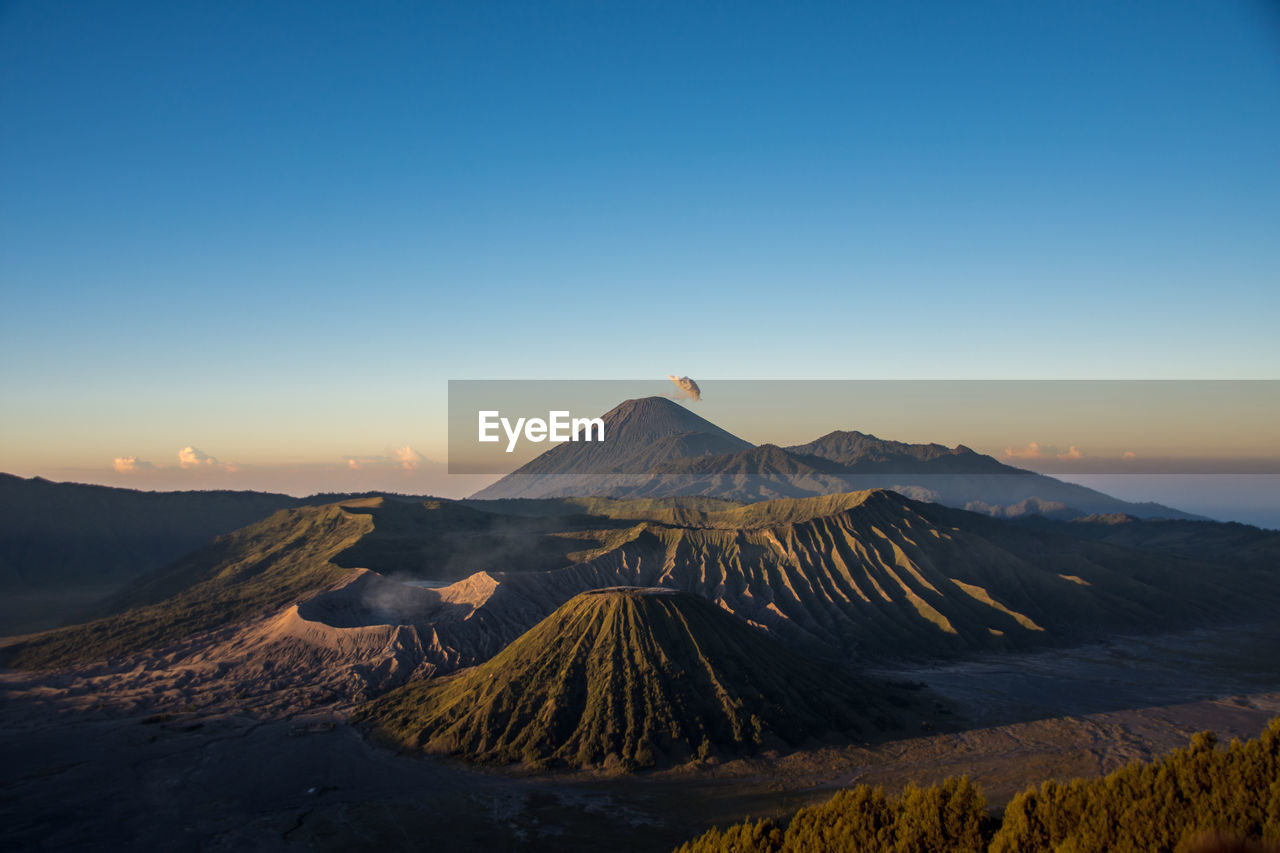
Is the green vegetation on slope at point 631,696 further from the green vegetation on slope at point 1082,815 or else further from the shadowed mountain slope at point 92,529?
the shadowed mountain slope at point 92,529

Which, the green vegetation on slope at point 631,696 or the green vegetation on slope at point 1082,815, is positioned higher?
the green vegetation on slope at point 1082,815

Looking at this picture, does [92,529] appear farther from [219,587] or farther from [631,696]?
[631,696]

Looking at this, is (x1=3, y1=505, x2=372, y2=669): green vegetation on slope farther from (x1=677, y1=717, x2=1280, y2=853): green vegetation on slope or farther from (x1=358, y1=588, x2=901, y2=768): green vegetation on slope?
(x1=677, y1=717, x2=1280, y2=853): green vegetation on slope

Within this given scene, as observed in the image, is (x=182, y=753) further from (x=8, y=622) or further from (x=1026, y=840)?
(x=8, y=622)

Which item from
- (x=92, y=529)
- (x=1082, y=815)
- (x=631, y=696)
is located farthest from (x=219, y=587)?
(x=1082, y=815)

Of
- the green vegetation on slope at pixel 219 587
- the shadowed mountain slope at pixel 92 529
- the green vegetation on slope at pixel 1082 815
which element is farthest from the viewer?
the shadowed mountain slope at pixel 92 529

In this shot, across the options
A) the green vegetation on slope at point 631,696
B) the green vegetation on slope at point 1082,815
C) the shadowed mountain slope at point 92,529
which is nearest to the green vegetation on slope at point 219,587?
the shadowed mountain slope at point 92,529
